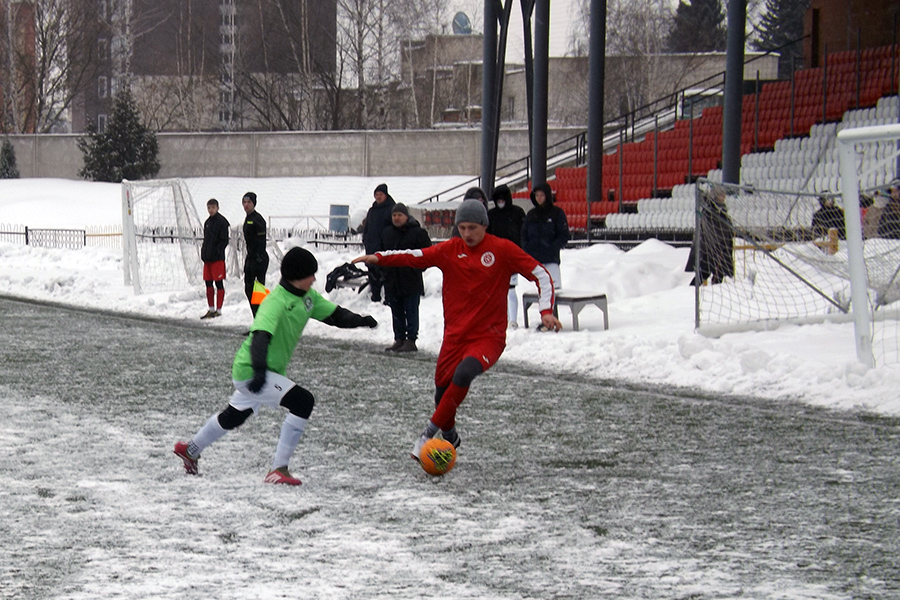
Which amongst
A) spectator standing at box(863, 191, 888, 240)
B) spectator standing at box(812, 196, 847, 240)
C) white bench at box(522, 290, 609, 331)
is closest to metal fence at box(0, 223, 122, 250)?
white bench at box(522, 290, 609, 331)

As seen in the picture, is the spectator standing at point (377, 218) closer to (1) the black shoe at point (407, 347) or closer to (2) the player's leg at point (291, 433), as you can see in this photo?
(1) the black shoe at point (407, 347)

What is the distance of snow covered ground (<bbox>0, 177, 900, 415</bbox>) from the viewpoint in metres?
10.4

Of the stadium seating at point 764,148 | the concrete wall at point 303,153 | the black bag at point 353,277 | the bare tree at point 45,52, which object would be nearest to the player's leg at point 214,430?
the black bag at point 353,277

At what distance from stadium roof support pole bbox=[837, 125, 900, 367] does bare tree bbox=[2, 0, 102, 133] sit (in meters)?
51.9

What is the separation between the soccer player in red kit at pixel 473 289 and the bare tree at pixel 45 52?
176 ft

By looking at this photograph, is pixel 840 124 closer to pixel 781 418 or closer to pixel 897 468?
pixel 781 418

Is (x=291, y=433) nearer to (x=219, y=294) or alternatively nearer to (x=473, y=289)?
(x=473, y=289)

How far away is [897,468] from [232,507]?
13.4 feet

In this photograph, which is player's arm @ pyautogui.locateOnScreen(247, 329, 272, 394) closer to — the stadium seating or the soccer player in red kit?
the soccer player in red kit

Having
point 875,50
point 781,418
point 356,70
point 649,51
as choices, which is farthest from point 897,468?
point 649,51

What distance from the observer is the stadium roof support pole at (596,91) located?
26.7 meters

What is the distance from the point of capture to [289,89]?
59.0 metres

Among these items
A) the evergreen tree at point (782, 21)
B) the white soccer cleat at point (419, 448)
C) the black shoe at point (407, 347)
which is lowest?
the black shoe at point (407, 347)

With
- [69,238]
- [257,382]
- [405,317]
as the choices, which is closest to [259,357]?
[257,382]
